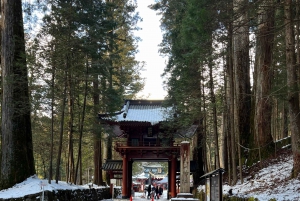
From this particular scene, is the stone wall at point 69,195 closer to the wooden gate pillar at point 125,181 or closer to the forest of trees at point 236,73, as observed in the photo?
the wooden gate pillar at point 125,181

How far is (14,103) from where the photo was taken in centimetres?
1020

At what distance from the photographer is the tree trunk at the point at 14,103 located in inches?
388

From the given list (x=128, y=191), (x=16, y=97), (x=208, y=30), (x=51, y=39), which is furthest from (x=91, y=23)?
(x=128, y=191)

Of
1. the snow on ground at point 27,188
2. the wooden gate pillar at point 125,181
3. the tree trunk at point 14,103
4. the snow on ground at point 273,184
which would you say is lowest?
the wooden gate pillar at point 125,181

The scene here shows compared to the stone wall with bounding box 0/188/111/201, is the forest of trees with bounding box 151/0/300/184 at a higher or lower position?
higher

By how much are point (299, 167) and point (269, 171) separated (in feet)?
8.78

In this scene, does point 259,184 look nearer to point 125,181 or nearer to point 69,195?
point 69,195

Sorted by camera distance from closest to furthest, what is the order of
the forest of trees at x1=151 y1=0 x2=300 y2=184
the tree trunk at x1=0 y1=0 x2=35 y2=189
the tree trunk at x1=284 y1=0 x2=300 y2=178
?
1. the tree trunk at x1=284 y1=0 x2=300 y2=178
2. the forest of trees at x1=151 y1=0 x2=300 y2=184
3. the tree trunk at x1=0 y1=0 x2=35 y2=189

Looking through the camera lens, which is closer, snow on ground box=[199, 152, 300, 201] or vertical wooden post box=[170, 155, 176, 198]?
snow on ground box=[199, 152, 300, 201]

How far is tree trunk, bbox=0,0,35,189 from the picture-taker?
984cm

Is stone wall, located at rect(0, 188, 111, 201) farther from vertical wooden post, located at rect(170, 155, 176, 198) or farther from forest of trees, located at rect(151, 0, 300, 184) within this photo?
forest of trees, located at rect(151, 0, 300, 184)

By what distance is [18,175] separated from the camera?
9.77 m

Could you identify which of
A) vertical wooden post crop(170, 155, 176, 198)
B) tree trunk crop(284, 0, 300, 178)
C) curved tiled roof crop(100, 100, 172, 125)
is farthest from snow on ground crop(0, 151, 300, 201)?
vertical wooden post crop(170, 155, 176, 198)

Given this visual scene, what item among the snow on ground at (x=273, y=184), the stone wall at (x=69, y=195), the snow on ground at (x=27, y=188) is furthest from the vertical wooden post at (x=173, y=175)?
the snow on ground at (x=27, y=188)
